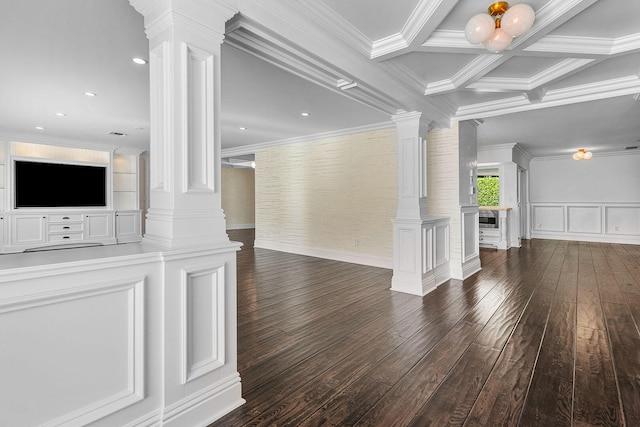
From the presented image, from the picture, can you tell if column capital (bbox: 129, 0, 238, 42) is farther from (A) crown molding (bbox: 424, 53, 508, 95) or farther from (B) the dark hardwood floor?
(A) crown molding (bbox: 424, 53, 508, 95)

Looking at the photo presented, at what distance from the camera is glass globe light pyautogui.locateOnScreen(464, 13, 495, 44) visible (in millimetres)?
2131

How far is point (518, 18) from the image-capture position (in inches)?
80.4

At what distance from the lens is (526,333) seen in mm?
2826

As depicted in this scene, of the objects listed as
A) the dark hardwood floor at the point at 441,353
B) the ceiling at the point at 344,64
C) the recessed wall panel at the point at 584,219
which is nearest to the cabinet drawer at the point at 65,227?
the ceiling at the point at 344,64

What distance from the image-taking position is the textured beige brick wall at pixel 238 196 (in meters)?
12.0

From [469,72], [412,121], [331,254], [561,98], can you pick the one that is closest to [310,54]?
[469,72]

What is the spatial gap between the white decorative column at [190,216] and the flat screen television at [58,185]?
698cm

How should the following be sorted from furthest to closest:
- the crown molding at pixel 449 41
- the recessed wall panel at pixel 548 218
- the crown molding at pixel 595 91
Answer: the recessed wall panel at pixel 548 218, the crown molding at pixel 595 91, the crown molding at pixel 449 41

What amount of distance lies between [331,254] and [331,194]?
1150 millimetres

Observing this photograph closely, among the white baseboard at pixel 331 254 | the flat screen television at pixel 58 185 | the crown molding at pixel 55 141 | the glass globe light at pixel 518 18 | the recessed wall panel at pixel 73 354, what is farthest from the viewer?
the flat screen television at pixel 58 185

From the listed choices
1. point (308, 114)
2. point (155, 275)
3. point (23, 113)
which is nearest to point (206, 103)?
point (155, 275)

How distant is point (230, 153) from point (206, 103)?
667 cm

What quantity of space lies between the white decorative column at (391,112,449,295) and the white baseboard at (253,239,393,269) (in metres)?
1.34

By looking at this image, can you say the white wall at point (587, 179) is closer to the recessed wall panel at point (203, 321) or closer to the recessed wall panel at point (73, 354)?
the recessed wall panel at point (203, 321)
